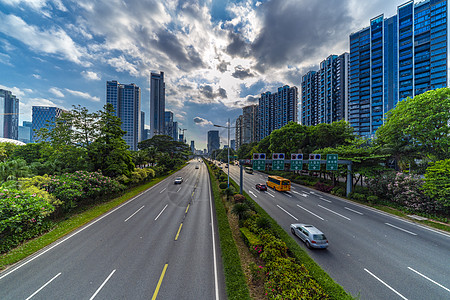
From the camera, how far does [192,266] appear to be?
9055 mm

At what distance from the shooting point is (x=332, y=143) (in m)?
33.8

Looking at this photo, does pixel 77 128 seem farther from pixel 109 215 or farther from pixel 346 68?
pixel 346 68

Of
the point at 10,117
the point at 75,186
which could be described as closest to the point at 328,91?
the point at 75,186

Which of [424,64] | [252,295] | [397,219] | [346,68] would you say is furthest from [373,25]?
[252,295]

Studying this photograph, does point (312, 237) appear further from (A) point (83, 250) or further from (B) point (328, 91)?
(B) point (328, 91)

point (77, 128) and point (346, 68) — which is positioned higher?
point (346, 68)

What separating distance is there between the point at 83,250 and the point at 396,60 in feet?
389

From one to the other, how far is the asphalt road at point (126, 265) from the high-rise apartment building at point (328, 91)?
99.9 m

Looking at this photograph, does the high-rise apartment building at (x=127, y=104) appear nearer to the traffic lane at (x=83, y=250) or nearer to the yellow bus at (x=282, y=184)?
the yellow bus at (x=282, y=184)

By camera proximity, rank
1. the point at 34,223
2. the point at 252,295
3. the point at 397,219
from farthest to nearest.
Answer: the point at 397,219 < the point at 34,223 < the point at 252,295

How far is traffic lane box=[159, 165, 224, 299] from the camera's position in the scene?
731cm

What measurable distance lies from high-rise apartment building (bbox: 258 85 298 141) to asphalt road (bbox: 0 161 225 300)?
5275 inches

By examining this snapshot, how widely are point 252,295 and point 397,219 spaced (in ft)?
64.4

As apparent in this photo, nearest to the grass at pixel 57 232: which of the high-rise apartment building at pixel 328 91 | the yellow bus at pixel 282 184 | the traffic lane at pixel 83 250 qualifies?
the traffic lane at pixel 83 250
